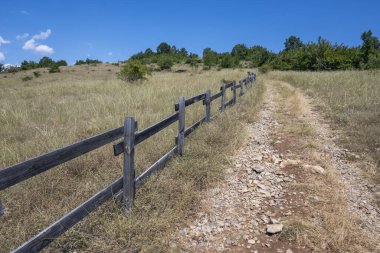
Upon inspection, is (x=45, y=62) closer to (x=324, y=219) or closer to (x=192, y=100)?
(x=192, y=100)

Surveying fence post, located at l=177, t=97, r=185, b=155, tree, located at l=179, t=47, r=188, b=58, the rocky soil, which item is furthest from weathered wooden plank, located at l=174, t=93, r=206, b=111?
tree, located at l=179, t=47, r=188, b=58

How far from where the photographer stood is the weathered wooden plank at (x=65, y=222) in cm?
246

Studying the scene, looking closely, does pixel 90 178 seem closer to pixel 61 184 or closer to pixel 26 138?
pixel 61 184

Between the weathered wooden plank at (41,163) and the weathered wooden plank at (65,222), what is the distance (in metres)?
0.56

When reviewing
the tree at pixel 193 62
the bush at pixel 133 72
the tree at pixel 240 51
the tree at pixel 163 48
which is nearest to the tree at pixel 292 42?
the tree at pixel 240 51

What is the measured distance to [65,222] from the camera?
9.28 feet

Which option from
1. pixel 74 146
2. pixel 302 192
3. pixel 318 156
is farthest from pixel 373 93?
pixel 74 146

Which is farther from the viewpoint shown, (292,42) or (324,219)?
(292,42)

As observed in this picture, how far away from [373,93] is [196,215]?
36.6 ft

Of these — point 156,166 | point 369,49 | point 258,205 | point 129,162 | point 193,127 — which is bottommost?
point 258,205

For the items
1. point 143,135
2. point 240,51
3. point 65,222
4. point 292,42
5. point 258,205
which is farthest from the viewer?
point 292,42

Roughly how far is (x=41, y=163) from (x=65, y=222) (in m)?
0.71

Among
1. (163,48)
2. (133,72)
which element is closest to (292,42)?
(163,48)

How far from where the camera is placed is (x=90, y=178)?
4.61 m
